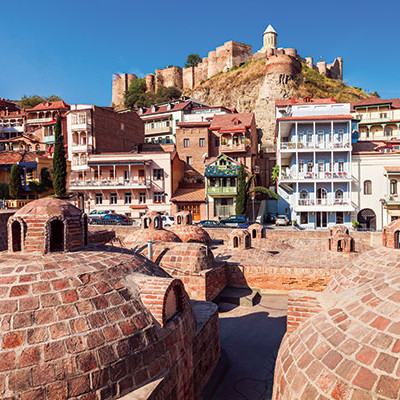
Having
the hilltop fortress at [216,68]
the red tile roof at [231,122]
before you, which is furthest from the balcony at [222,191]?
the hilltop fortress at [216,68]

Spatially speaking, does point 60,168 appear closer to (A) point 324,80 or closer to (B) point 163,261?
(B) point 163,261

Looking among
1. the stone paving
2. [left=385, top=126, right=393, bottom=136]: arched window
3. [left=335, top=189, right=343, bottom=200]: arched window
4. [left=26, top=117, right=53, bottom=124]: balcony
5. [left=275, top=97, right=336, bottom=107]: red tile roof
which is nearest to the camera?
the stone paving

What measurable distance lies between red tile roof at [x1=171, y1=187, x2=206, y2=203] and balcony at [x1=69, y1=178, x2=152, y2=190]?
3.43 meters

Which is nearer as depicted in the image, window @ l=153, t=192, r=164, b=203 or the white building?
the white building

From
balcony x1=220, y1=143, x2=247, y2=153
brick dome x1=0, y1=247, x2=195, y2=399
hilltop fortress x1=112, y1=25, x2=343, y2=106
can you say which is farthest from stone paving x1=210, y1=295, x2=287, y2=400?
hilltop fortress x1=112, y1=25, x2=343, y2=106

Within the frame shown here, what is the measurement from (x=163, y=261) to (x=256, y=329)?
4702 mm

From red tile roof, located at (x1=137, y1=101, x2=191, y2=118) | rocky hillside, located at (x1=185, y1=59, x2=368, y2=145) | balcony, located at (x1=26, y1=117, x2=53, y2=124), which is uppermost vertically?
rocky hillside, located at (x1=185, y1=59, x2=368, y2=145)

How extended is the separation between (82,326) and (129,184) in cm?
3345

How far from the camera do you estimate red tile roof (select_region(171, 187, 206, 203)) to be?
38.2 metres

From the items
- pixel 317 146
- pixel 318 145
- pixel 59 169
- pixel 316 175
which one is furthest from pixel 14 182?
pixel 318 145

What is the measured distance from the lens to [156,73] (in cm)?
8512

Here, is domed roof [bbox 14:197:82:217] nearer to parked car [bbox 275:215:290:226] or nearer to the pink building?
parked car [bbox 275:215:290:226]

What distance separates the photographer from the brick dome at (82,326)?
5.09 meters

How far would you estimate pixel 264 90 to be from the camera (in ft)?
215
